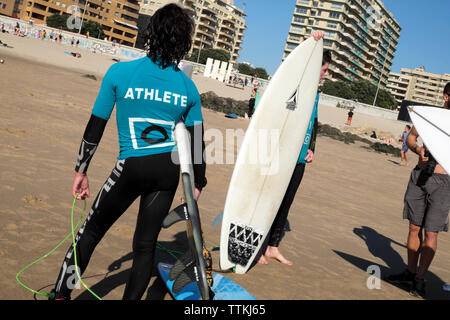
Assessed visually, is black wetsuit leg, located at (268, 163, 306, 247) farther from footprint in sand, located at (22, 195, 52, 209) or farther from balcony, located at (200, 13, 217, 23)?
balcony, located at (200, 13, 217, 23)

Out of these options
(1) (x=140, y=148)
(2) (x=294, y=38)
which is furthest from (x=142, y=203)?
(2) (x=294, y=38)

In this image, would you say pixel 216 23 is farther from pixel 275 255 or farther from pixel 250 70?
pixel 275 255

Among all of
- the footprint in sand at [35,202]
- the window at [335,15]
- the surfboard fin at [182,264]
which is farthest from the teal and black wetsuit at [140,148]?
the window at [335,15]

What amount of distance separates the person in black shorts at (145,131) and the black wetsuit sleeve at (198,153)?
13cm

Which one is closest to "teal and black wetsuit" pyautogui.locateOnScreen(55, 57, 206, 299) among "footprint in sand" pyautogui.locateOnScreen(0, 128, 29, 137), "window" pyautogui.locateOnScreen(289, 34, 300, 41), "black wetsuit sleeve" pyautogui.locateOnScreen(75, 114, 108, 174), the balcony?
"black wetsuit sleeve" pyautogui.locateOnScreen(75, 114, 108, 174)

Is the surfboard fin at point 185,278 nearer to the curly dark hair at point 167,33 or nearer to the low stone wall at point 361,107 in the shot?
the curly dark hair at point 167,33

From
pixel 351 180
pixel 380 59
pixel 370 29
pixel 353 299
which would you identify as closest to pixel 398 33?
pixel 380 59

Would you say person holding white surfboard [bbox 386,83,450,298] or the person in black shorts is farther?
person holding white surfboard [bbox 386,83,450,298]

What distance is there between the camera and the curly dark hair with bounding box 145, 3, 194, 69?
85.6 inches

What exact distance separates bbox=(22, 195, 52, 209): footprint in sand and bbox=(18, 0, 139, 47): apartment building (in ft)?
312

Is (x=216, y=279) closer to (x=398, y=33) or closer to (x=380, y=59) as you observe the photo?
(x=380, y=59)

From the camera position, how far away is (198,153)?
7.81 ft

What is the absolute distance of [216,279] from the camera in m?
3.28
